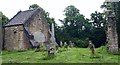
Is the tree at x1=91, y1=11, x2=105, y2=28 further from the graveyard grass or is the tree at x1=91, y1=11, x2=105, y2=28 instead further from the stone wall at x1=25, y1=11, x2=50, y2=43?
the graveyard grass

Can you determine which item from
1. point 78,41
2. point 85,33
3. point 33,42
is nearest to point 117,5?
point 33,42

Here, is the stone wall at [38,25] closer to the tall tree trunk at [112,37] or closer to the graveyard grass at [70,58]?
the graveyard grass at [70,58]

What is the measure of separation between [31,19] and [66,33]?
22.2 metres

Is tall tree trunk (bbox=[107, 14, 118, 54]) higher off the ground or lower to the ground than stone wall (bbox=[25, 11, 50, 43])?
lower

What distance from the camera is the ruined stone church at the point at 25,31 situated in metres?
50.0

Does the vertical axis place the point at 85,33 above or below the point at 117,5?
below

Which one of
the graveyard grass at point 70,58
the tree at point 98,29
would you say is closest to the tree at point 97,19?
the tree at point 98,29

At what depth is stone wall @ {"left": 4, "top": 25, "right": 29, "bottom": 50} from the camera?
50.0 meters

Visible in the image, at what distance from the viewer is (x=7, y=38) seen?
175 ft

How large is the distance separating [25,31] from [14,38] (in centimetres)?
282

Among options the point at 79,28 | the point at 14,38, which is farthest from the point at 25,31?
the point at 79,28

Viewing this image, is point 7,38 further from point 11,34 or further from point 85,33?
point 85,33

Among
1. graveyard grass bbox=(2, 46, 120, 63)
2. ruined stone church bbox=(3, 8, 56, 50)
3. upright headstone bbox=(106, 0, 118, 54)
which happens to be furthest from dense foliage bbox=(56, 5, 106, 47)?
graveyard grass bbox=(2, 46, 120, 63)

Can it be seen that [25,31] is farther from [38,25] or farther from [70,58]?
[70,58]
